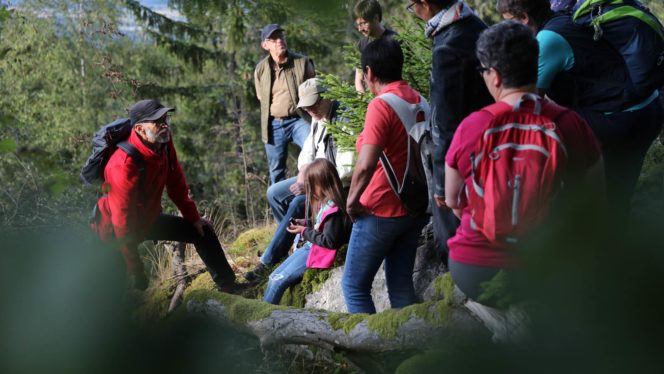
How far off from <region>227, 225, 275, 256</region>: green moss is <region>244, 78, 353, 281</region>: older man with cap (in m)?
1.00

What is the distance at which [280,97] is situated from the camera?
7.08 metres

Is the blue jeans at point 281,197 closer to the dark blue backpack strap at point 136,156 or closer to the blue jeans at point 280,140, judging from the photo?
the blue jeans at point 280,140

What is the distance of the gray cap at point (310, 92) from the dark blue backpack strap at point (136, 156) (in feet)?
4.05

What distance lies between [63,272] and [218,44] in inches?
805

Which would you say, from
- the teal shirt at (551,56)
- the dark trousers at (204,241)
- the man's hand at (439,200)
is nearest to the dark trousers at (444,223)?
the man's hand at (439,200)

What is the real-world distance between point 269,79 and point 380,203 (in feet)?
12.0

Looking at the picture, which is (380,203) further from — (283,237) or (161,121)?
(283,237)


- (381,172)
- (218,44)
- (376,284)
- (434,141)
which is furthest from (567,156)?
(218,44)

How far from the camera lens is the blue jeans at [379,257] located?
3.89 m

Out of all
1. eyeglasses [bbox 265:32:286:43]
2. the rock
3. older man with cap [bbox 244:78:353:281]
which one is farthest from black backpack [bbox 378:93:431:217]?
eyeglasses [bbox 265:32:286:43]

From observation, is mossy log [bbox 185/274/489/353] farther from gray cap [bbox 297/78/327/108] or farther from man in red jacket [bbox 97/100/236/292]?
gray cap [bbox 297/78/327/108]

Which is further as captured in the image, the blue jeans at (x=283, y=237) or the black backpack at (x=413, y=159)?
the blue jeans at (x=283, y=237)

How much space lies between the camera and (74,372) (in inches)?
33.9

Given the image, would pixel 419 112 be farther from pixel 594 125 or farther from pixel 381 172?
pixel 594 125
